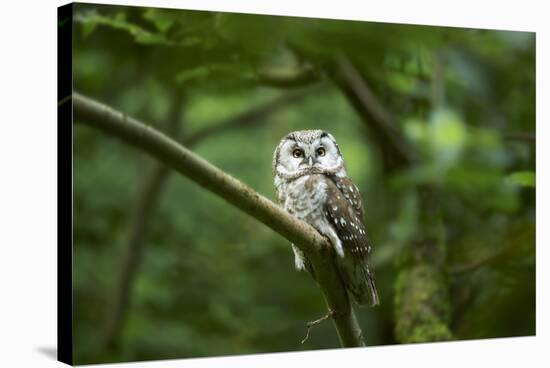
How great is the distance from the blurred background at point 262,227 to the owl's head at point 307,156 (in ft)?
1.01

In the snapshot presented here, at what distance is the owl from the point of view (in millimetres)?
3248

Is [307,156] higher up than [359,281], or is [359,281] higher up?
[307,156]

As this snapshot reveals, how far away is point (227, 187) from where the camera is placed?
2127 millimetres

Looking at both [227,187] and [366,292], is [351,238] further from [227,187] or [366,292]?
[227,187]

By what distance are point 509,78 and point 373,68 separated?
2249 millimetres

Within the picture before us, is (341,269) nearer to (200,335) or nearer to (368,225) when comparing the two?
(368,225)

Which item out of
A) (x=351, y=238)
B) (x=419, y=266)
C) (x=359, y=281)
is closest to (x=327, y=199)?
(x=351, y=238)

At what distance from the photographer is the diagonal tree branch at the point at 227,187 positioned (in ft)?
5.99

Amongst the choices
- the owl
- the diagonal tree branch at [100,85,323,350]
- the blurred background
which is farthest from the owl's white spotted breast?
the diagonal tree branch at [100,85,323,350]

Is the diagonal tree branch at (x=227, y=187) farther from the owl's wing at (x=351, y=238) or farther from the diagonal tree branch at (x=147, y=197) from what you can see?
the diagonal tree branch at (x=147, y=197)

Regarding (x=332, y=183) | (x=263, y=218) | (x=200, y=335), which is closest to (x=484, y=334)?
(x=263, y=218)

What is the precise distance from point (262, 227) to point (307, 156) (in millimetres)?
790

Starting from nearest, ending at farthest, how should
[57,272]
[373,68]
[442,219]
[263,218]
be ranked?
[373,68]
[263,218]
[57,272]
[442,219]

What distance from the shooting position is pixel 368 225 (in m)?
3.80
